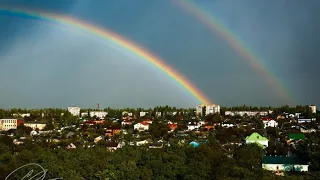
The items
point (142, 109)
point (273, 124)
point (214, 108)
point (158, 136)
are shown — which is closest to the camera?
point (158, 136)

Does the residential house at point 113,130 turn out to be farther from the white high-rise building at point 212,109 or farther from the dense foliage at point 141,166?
the white high-rise building at point 212,109

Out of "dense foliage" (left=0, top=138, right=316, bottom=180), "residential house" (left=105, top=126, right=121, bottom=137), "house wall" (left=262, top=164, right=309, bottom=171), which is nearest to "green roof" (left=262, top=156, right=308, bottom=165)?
"house wall" (left=262, top=164, right=309, bottom=171)

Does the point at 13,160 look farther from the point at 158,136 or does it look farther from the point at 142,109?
the point at 142,109

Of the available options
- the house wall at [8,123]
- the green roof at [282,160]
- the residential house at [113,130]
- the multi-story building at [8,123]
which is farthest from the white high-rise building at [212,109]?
the green roof at [282,160]

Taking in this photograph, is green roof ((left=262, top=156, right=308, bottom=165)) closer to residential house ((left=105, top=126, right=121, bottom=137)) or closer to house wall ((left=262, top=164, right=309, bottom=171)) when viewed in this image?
house wall ((left=262, top=164, right=309, bottom=171))

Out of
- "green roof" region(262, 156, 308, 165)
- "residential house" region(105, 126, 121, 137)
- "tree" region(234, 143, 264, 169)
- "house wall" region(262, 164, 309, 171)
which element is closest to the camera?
"tree" region(234, 143, 264, 169)

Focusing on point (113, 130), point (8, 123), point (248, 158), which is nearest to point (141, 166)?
point (248, 158)

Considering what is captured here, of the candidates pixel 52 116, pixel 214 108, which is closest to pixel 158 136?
pixel 52 116

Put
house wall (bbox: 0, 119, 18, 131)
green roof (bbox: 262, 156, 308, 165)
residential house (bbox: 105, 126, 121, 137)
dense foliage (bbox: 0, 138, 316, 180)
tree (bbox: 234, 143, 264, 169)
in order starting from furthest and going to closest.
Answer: house wall (bbox: 0, 119, 18, 131)
residential house (bbox: 105, 126, 121, 137)
green roof (bbox: 262, 156, 308, 165)
tree (bbox: 234, 143, 264, 169)
dense foliage (bbox: 0, 138, 316, 180)

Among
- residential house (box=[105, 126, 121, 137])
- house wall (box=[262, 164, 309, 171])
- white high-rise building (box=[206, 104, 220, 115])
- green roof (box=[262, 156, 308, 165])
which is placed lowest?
house wall (box=[262, 164, 309, 171])

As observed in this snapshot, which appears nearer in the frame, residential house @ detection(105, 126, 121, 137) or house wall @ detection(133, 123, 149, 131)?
residential house @ detection(105, 126, 121, 137)

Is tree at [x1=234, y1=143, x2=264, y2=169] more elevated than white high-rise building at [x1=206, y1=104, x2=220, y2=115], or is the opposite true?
white high-rise building at [x1=206, y1=104, x2=220, y2=115]
